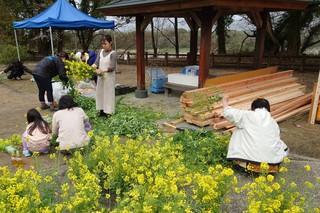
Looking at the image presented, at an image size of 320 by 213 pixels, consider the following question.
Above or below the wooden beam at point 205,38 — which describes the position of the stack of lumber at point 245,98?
below

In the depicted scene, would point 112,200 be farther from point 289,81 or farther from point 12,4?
point 12,4

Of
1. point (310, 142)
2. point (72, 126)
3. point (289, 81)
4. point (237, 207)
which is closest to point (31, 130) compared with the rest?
Answer: point (72, 126)

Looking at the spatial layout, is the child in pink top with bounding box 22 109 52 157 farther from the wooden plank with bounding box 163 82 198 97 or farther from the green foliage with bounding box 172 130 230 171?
the wooden plank with bounding box 163 82 198 97

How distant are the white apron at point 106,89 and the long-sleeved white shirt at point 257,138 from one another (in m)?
2.74

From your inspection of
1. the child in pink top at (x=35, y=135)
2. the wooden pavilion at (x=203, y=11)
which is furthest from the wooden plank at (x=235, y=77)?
the child in pink top at (x=35, y=135)

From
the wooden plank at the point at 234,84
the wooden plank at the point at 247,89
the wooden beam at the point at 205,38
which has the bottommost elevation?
the wooden plank at the point at 247,89

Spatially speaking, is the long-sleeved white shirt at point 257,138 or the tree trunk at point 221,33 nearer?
the long-sleeved white shirt at point 257,138

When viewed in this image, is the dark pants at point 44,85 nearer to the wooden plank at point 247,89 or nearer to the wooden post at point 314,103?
the wooden plank at point 247,89

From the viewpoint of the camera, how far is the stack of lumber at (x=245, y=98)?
4.60 meters

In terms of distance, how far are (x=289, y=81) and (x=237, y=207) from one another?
5.12 metres

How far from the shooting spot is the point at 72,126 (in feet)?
11.9

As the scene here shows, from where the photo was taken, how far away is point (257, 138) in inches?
120

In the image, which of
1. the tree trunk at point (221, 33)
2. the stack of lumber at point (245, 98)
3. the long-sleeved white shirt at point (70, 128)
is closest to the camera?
the long-sleeved white shirt at point (70, 128)

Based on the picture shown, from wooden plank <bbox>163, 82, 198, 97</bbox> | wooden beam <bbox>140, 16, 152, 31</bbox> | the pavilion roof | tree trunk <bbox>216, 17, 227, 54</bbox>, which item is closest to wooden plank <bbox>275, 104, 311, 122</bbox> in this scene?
wooden plank <bbox>163, 82, 198, 97</bbox>
